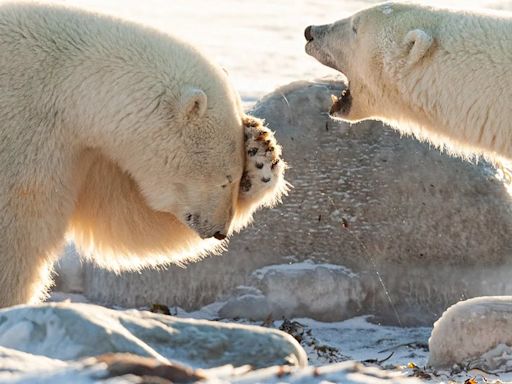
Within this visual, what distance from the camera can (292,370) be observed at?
6.54ft

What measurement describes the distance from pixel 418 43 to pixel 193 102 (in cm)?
135

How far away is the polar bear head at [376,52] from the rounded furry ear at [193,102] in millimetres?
1301

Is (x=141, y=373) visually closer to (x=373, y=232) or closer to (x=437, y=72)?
(x=437, y=72)

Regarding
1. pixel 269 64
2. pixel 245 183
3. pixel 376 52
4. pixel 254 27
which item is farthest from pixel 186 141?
pixel 254 27

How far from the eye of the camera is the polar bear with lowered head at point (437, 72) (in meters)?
5.14

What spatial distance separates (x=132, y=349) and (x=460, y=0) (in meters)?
14.4

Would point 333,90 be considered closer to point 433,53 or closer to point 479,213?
point 479,213

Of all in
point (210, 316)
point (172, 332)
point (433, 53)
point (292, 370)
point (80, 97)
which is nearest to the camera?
point (292, 370)

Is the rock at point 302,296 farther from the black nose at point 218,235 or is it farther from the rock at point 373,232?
the black nose at point 218,235

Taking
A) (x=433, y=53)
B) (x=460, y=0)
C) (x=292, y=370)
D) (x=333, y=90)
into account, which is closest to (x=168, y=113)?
(x=433, y=53)

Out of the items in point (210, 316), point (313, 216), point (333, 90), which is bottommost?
point (210, 316)

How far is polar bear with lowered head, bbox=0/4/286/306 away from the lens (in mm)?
4238

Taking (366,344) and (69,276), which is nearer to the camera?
(366,344)

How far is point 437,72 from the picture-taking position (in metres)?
5.24
